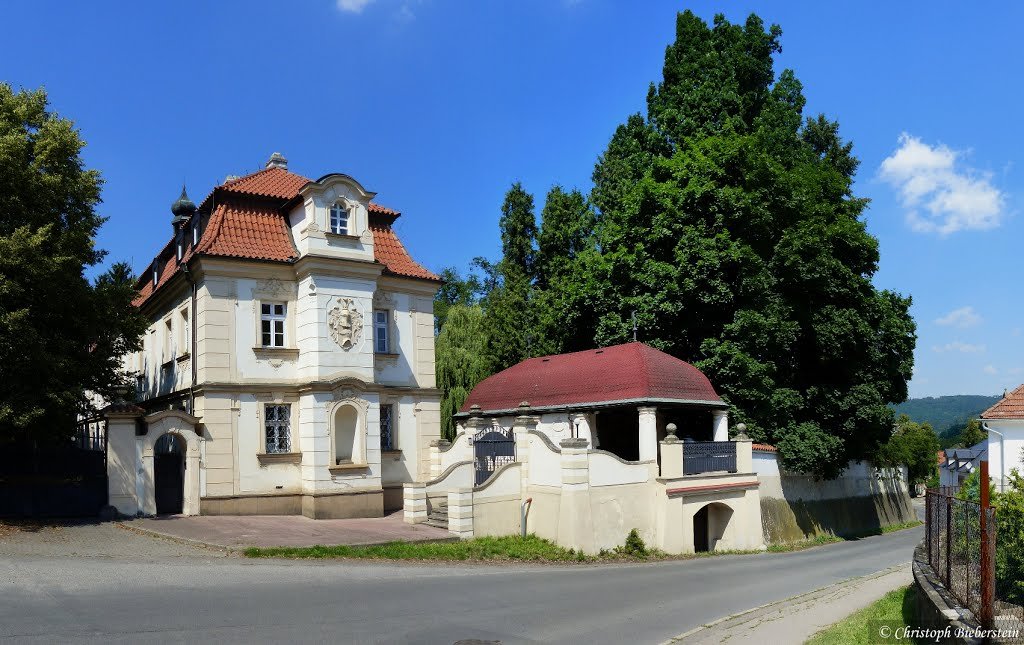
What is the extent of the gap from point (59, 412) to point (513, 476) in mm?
11440

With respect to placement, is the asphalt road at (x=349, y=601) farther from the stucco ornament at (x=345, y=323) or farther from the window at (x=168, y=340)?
the window at (x=168, y=340)

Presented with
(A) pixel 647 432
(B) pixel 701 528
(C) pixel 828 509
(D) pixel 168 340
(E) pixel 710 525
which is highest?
(D) pixel 168 340

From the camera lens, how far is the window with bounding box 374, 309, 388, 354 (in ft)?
87.7

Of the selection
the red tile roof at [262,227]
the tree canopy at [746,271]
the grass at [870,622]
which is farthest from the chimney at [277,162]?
the grass at [870,622]

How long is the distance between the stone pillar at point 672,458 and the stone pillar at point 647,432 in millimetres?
343

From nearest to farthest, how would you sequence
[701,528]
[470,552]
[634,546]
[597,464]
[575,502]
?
[470,552] < [575,502] < [597,464] < [634,546] < [701,528]

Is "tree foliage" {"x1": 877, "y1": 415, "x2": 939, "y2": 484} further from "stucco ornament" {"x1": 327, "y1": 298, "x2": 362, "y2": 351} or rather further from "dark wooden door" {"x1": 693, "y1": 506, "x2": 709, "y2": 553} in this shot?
"stucco ornament" {"x1": 327, "y1": 298, "x2": 362, "y2": 351}

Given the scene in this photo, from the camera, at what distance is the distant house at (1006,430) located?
28438mm

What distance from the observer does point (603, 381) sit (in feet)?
85.0

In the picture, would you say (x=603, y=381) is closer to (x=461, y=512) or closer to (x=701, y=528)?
(x=701, y=528)

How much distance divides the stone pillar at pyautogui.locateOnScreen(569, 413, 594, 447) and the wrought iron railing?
2.92m

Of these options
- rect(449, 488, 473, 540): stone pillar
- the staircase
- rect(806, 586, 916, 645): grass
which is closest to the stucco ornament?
the staircase

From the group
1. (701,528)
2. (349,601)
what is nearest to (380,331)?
(701,528)

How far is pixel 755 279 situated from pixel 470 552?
660 inches
